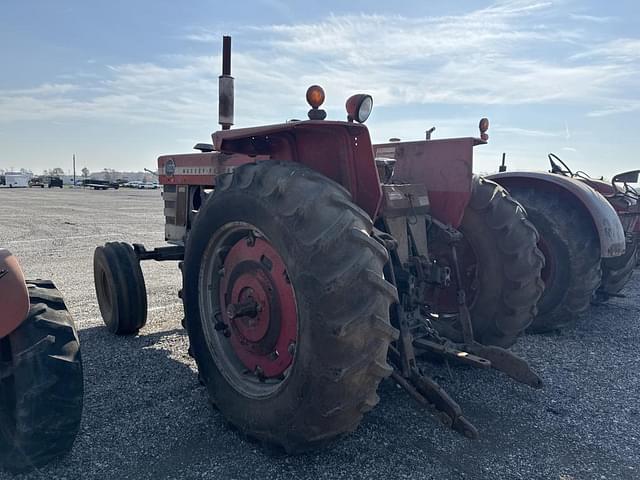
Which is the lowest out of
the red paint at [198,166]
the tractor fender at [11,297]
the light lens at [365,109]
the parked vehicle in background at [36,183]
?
the tractor fender at [11,297]

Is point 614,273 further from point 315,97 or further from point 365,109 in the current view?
point 315,97

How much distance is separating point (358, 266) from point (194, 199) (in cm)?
327

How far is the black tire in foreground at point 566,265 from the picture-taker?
4898mm

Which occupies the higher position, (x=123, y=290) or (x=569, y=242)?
(x=569, y=242)

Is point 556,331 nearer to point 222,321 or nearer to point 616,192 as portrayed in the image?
point 616,192

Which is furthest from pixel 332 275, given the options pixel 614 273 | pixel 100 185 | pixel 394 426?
pixel 100 185

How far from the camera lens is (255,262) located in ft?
9.17

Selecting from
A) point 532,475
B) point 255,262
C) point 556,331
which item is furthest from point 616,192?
point 255,262

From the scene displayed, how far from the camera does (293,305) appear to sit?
8.65ft

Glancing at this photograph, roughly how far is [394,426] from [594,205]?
343 centimetres

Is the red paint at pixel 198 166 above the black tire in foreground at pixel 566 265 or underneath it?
above

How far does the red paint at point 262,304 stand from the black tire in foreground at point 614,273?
4.93 metres

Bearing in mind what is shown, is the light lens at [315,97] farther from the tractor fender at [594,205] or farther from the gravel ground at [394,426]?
the tractor fender at [594,205]

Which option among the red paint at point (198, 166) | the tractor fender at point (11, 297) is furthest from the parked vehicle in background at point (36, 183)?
the tractor fender at point (11, 297)
